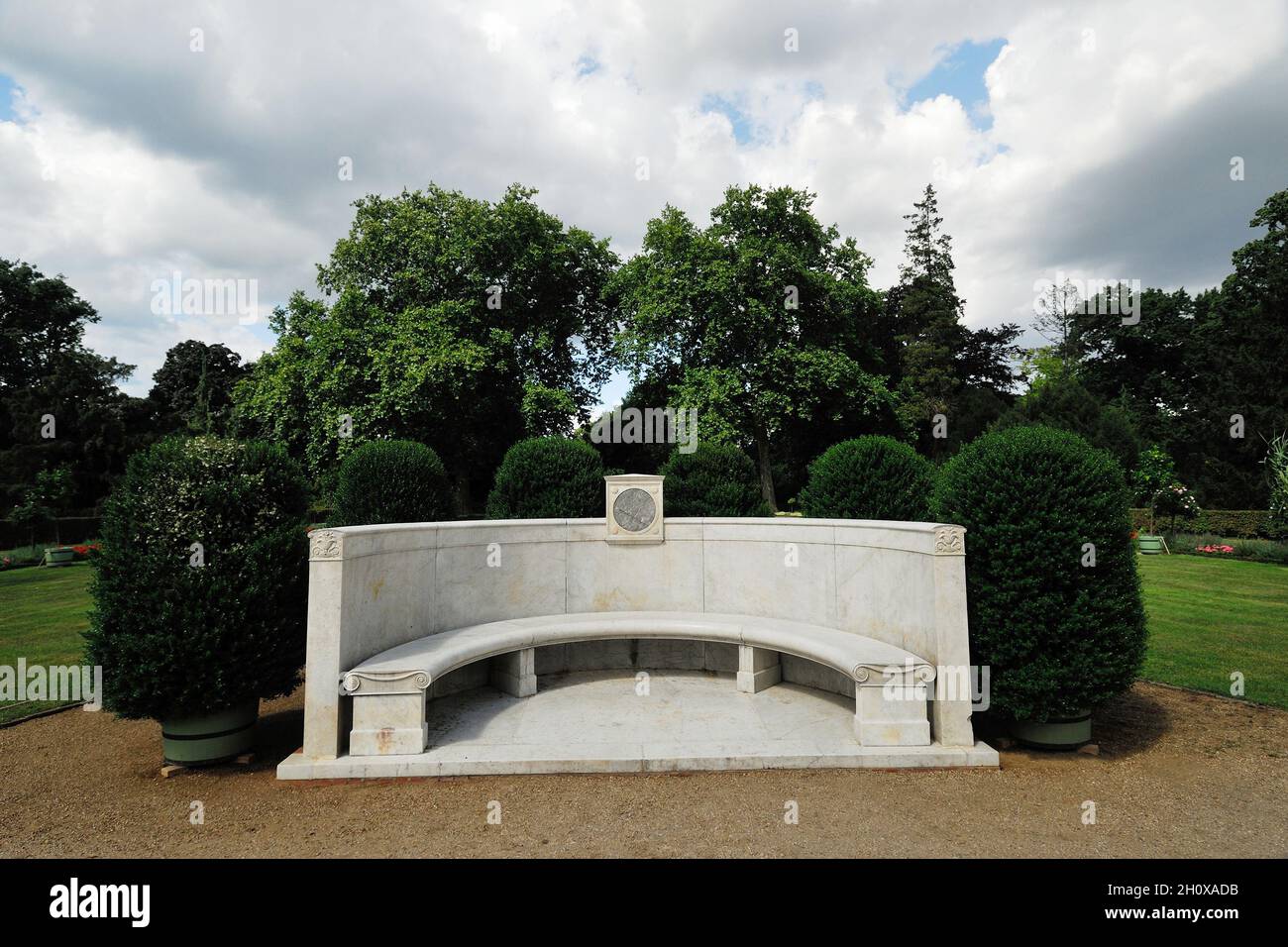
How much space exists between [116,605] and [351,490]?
469 centimetres

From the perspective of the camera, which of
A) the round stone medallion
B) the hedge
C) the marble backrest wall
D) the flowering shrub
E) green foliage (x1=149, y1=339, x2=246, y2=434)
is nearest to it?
the marble backrest wall

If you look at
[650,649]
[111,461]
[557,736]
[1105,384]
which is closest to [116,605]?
[557,736]

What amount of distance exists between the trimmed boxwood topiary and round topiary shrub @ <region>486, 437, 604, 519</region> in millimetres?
4942

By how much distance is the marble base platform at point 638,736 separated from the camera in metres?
5.53

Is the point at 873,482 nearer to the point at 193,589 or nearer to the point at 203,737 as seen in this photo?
the point at 193,589

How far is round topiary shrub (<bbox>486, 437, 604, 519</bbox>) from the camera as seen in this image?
10773 mm

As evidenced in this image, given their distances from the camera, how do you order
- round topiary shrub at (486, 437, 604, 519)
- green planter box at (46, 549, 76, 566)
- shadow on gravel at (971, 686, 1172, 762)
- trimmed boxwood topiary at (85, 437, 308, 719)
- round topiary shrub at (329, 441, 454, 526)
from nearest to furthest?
trimmed boxwood topiary at (85, 437, 308, 719) → shadow on gravel at (971, 686, 1172, 762) → round topiary shrub at (329, 441, 454, 526) → round topiary shrub at (486, 437, 604, 519) → green planter box at (46, 549, 76, 566)

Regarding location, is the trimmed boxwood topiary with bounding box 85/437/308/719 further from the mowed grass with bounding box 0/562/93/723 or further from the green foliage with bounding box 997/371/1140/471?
the green foliage with bounding box 997/371/1140/471

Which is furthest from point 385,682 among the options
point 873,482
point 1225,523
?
point 1225,523

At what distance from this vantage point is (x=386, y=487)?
10.2 metres

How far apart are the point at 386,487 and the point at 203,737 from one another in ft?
16.0

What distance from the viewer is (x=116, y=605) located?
5.56 m

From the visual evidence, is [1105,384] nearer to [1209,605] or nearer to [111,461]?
[1209,605]

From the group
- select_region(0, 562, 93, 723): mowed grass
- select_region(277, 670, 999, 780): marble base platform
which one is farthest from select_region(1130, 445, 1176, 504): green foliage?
select_region(0, 562, 93, 723): mowed grass
